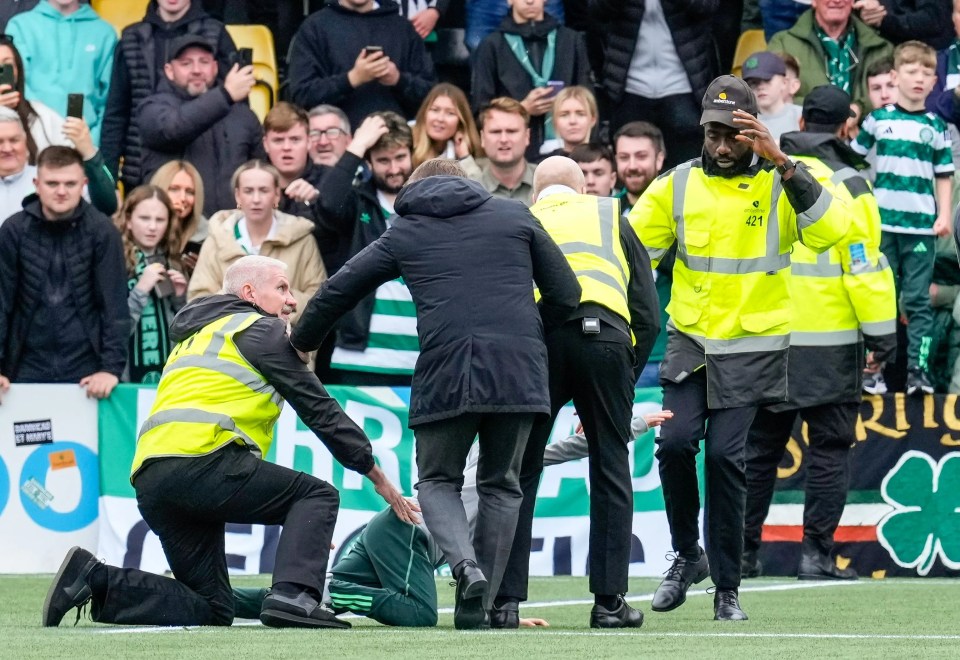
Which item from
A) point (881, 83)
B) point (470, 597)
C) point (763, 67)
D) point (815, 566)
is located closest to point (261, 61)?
point (763, 67)

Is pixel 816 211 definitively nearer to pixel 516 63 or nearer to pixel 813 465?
pixel 813 465

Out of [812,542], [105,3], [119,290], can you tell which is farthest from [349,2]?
[812,542]

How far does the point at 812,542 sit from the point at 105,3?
23.0 feet

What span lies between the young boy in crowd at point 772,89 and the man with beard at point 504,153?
156 cm

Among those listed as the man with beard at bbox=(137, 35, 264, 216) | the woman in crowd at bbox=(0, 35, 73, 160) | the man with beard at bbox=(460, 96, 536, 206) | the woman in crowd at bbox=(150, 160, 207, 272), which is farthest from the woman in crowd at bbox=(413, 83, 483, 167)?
the woman in crowd at bbox=(0, 35, 73, 160)

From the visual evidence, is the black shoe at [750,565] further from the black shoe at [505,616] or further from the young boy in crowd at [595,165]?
the black shoe at [505,616]

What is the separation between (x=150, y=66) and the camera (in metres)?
13.0

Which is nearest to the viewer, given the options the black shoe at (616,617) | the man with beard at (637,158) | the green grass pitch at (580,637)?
the green grass pitch at (580,637)

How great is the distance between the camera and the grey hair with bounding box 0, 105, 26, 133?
463 inches

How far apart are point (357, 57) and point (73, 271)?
2735mm

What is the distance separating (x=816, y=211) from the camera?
788cm

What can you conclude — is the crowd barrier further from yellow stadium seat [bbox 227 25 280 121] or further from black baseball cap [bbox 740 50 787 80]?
yellow stadium seat [bbox 227 25 280 121]

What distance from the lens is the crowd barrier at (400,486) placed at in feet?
36.7

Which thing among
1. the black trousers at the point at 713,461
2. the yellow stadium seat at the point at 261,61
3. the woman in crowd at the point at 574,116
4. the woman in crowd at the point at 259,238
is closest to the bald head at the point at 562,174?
the black trousers at the point at 713,461
